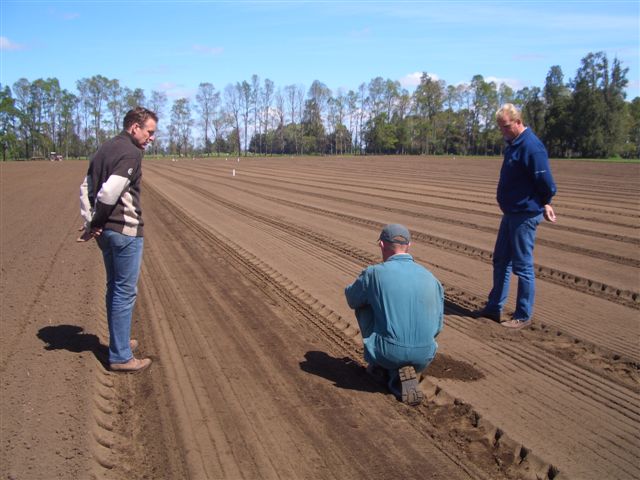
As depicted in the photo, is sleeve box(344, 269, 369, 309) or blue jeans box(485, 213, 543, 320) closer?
sleeve box(344, 269, 369, 309)

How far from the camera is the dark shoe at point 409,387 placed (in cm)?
413

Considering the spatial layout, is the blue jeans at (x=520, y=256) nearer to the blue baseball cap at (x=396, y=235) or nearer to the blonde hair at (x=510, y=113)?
the blonde hair at (x=510, y=113)

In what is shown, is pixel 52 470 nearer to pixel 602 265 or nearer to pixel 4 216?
pixel 602 265

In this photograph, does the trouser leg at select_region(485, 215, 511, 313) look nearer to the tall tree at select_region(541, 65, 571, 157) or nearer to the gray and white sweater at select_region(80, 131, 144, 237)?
the gray and white sweater at select_region(80, 131, 144, 237)

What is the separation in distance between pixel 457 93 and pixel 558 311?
109 m

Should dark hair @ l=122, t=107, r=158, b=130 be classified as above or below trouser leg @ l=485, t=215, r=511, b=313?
above

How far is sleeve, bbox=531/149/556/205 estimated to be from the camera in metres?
5.52

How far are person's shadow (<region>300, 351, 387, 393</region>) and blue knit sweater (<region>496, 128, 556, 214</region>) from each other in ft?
8.48

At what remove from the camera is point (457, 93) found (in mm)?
107875

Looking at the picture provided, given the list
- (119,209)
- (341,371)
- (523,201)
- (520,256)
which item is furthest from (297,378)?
(523,201)

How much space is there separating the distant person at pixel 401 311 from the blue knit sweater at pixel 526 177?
215 cm

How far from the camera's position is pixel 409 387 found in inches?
163

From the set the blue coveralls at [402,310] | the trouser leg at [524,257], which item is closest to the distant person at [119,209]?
the blue coveralls at [402,310]

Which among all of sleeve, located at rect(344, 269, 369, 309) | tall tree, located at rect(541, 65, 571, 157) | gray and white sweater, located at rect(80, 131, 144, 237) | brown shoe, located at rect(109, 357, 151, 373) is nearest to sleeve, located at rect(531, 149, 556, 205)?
sleeve, located at rect(344, 269, 369, 309)
